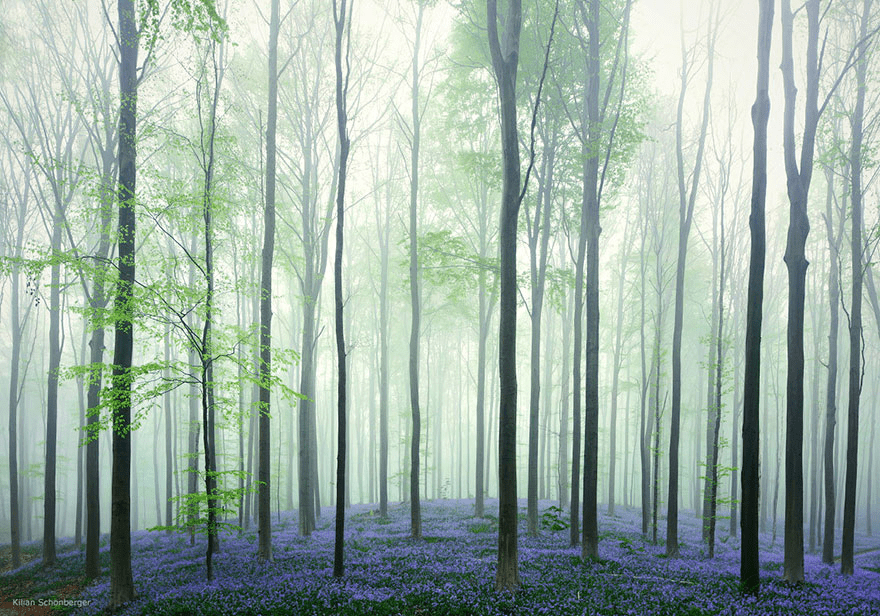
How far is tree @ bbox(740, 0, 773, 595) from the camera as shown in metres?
7.59

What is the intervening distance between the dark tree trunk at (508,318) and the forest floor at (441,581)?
84 cm

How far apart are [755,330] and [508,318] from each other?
4068 mm

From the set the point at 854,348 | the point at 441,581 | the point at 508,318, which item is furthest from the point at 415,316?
the point at 854,348

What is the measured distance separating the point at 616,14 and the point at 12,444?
881 inches

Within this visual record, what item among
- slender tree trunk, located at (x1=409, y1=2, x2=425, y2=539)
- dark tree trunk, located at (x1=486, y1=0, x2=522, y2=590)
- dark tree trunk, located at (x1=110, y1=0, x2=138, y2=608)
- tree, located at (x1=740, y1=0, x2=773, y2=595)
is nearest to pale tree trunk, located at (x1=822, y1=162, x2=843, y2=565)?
tree, located at (x1=740, y1=0, x2=773, y2=595)

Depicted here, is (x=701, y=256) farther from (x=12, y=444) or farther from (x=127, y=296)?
(x=12, y=444)

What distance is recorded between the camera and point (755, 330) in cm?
766

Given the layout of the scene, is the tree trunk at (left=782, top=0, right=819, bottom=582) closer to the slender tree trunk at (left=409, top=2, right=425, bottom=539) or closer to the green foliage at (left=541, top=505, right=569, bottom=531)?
the green foliage at (left=541, top=505, right=569, bottom=531)

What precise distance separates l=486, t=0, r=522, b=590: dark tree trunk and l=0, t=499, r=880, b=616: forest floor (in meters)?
0.84

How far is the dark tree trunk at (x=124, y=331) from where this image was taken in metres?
8.30

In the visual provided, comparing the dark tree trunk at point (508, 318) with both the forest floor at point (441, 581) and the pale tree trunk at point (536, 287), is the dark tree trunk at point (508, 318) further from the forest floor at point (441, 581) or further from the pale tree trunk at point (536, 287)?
the pale tree trunk at point (536, 287)

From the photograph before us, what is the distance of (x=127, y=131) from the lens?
29.6ft

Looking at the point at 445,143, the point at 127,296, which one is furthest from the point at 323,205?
the point at 127,296

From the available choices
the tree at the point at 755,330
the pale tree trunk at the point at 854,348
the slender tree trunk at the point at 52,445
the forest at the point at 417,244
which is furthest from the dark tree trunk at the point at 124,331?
the pale tree trunk at the point at 854,348
